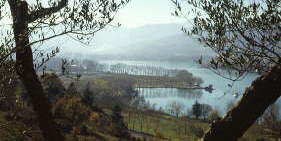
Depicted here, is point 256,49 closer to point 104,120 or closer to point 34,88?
point 34,88

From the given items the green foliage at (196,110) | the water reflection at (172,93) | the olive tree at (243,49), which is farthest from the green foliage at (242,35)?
the water reflection at (172,93)

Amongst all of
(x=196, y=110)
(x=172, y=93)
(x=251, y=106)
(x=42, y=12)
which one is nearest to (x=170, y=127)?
(x=196, y=110)

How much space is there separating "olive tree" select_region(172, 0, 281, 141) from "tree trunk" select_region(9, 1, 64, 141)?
2618 mm

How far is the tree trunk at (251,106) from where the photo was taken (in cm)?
434

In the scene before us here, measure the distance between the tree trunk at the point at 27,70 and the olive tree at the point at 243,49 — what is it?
8.59 feet

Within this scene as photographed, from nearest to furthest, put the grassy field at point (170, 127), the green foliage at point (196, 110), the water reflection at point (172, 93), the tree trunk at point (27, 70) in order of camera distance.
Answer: the tree trunk at point (27, 70)
the grassy field at point (170, 127)
the green foliage at point (196, 110)
the water reflection at point (172, 93)

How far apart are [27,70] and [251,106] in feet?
11.6

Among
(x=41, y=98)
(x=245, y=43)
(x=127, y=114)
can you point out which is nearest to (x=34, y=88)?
(x=41, y=98)

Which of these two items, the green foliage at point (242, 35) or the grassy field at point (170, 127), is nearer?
the green foliage at point (242, 35)

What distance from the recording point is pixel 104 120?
66.3 m

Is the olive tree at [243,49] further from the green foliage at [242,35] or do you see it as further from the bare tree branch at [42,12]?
the bare tree branch at [42,12]

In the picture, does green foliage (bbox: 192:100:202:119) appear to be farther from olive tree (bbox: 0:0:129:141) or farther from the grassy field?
olive tree (bbox: 0:0:129:141)

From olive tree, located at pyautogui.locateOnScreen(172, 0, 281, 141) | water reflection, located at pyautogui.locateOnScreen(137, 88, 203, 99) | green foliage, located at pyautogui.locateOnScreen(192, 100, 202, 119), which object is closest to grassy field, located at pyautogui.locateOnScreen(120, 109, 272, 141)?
green foliage, located at pyautogui.locateOnScreen(192, 100, 202, 119)

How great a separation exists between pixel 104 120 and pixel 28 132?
61.7m
